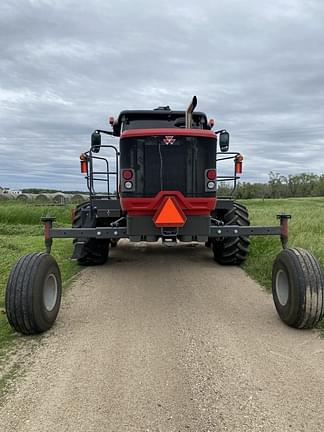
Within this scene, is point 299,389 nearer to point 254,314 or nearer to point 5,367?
point 254,314

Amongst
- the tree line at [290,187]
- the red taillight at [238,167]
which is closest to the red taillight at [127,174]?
the red taillight at [238,167]

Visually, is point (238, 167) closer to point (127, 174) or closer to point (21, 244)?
point (127, 174)

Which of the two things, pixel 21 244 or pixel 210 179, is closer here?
pixel 210 179

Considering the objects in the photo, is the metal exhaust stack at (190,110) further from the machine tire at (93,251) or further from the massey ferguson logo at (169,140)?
the machine tire at (93,251)

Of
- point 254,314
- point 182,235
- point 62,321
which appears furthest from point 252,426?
point 182,235

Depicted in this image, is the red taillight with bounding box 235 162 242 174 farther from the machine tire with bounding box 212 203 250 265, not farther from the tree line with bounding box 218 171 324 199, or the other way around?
the tree line with bounding box 218 171 324 199

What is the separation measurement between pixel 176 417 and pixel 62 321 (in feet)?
7.91

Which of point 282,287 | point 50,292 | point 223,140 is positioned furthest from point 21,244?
point 282,287

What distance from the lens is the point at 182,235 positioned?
606 centimetres

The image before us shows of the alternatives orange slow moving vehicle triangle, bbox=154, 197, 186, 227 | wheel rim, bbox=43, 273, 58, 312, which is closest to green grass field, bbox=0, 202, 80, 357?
wheel rim, bbox=43, 273, 58, 312

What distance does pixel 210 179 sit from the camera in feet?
20.6

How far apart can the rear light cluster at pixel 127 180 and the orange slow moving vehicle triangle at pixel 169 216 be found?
25.0 inches

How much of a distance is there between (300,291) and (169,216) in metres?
2.05

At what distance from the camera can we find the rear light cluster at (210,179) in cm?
626
